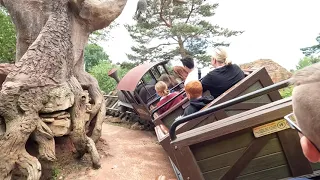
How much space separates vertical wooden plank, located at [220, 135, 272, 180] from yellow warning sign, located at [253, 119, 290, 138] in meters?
0.06

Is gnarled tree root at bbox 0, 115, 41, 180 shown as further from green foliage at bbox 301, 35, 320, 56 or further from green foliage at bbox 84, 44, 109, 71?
green foliage at bbox 84, 44, 109, 71

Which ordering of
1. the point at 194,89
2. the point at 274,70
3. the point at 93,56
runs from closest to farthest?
the point at 194,89 → the point at 274,70 → the point at 93,56

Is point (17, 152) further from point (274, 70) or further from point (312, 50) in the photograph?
point (312, 50)

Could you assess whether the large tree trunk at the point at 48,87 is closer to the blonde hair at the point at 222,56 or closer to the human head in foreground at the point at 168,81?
the human head in foreground at the point at 168,81

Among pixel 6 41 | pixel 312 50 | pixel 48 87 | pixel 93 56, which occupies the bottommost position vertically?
pixel 312 50

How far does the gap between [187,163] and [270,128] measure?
0.73m

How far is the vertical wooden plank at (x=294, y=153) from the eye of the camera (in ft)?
7.58

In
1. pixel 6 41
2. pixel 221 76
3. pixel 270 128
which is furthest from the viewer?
pixel 6 41

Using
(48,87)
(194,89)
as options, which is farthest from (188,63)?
(48,87)

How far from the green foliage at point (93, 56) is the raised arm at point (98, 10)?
715 inches

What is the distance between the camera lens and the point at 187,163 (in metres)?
2.37

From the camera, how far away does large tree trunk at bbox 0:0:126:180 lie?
462 centimetres

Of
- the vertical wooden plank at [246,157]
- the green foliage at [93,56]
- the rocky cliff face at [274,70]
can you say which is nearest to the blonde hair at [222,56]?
the vertical wooden plank at [246,157]

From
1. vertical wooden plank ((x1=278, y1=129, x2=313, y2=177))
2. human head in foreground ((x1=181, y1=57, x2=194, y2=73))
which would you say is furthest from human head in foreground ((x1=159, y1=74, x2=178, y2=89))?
vertical wooden plank ((x1=278, y1=129, x2=313, y2=177))
